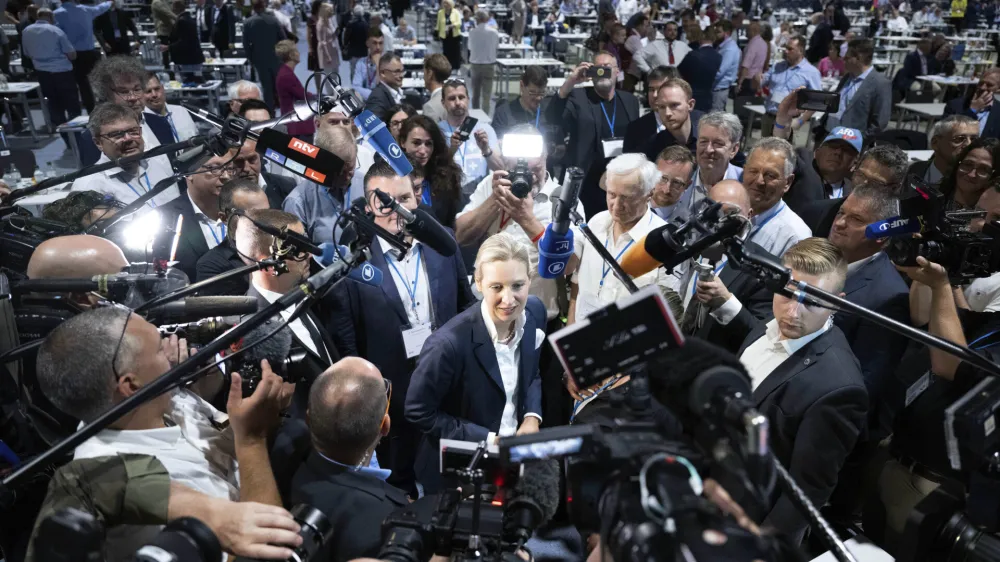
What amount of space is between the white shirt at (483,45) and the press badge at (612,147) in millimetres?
5515

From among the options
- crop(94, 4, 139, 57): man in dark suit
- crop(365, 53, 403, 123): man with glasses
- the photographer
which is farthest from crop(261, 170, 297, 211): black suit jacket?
crop(94, 4, 139, 57): man in dark suit

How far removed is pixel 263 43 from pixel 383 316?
8.18 m

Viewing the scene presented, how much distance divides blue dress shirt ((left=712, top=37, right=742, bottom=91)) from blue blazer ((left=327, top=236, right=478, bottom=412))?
22.9 feet

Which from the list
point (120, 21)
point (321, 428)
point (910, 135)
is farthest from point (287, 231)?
point (120, 21)

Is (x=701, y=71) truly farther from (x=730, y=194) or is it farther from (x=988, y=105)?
(x=730, y=194)

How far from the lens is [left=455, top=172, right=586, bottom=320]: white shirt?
3.50 metres

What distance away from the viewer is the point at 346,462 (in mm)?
2045

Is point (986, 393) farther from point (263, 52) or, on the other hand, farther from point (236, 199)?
point (263, 52)

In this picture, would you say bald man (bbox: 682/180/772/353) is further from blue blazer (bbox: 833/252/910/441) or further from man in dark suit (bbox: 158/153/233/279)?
man in dark suit (bbox: 158/153/233/279)

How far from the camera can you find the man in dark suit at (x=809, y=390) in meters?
2.29

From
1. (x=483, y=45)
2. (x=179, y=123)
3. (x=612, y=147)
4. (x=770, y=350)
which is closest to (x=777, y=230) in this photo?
(x=770, y=350)

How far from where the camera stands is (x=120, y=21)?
10984 millimetres

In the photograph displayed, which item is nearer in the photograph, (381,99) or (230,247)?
(230,247)

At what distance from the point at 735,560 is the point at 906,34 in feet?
67.7
